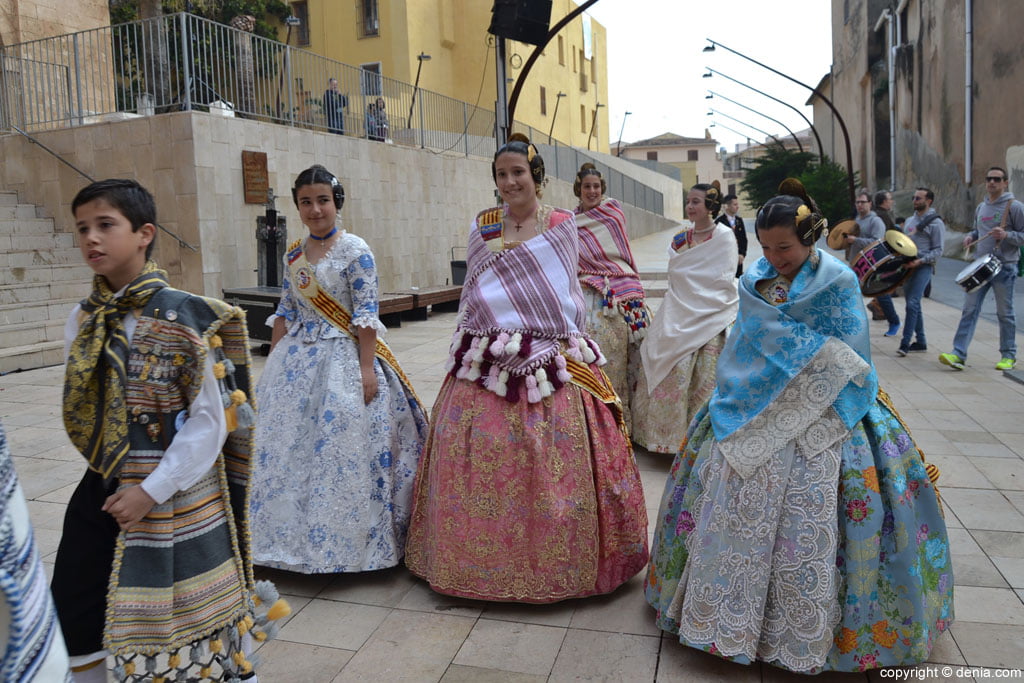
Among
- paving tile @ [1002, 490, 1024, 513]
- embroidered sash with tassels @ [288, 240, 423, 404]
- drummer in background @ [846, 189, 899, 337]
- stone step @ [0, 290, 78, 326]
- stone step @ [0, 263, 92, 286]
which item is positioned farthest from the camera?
stone step @ [0, 263, 92, 286]

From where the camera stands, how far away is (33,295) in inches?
420

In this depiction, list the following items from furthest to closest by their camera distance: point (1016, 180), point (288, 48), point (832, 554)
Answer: point (1016, 180) < point (288, 48) < point (832, 554)

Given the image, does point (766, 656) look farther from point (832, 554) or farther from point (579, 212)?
point (579, 212)

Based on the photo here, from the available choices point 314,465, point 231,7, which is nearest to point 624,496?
point 314,465

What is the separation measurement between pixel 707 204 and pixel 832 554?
139 inches

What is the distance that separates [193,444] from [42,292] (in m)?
10.1

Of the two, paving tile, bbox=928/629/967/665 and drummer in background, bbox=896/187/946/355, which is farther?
drummer in background, bbox=896/187/946/355

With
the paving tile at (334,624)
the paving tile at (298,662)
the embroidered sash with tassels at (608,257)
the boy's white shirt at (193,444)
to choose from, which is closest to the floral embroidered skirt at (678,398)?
the embroidered sash with tassels at (608,257)

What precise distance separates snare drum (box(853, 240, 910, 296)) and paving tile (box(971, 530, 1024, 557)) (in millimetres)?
1276

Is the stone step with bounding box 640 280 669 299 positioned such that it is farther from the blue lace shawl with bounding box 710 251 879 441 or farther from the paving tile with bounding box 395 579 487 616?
the blue lace shawl with bounding box 710 251 879 441

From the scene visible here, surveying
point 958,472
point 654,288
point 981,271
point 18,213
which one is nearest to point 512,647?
point 958,472

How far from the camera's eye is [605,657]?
3.08 meters

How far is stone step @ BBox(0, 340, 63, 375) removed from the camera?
9133 mm

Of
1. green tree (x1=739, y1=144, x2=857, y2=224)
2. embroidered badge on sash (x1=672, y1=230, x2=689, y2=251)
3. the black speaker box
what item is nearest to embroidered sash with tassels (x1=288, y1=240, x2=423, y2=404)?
embroidered badge on sash (x1=672, y1=230, x2=689, y2=251)
